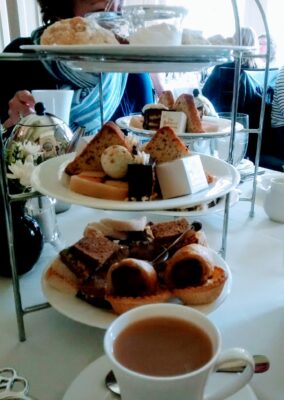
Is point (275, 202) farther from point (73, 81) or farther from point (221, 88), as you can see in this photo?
point (221, 88)

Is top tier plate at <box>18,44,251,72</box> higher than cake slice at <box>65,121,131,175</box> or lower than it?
higher

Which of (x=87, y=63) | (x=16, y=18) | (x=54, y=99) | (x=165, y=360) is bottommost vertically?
(x=165, y=360)

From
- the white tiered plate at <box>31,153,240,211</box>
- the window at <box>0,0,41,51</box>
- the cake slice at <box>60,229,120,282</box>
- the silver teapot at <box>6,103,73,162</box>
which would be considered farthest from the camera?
the window at <box>0,0,41,51</box>

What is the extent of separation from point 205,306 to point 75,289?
7.2 inches

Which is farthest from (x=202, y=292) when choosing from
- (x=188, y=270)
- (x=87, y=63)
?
(x=87, y=63)

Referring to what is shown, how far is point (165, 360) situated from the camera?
0.39 meters

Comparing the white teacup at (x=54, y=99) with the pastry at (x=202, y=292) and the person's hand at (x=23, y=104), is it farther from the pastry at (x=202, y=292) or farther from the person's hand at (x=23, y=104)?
the pastry at (x=202, y=292)

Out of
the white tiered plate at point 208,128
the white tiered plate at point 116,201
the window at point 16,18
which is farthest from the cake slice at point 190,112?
the window at point 16,18

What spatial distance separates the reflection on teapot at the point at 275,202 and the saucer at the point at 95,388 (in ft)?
1.73

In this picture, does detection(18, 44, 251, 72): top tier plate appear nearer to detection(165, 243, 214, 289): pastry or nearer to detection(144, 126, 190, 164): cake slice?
detection(144, 126, 190, 164): cake slice

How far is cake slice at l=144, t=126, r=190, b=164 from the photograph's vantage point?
592 mm

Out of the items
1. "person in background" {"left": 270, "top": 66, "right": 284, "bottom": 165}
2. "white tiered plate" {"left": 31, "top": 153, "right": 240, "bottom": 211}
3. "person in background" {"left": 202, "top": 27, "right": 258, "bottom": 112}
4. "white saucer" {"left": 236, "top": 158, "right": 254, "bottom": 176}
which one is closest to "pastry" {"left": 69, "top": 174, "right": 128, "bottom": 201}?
"white tiered plate" {"left": 31, "top": 153, "right": 240, "bottom": 211}

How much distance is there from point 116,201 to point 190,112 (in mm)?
591

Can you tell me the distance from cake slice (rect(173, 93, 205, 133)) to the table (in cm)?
31
